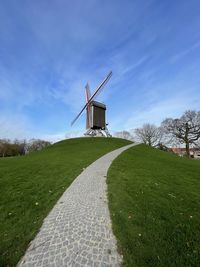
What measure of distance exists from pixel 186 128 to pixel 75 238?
52271 millimetres

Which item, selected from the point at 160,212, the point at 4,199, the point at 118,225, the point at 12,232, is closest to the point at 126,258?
the point at 118,225

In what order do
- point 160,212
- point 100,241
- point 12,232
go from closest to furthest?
point 100,241
point 12,232
point 160,212

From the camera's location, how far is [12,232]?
4637mm

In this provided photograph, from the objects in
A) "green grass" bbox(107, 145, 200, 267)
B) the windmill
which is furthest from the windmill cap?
"green grass" bbox(107, 145, 200, 267)

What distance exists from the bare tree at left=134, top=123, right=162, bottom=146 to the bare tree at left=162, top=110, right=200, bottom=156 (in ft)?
41.0

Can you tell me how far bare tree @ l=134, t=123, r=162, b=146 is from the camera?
2623 inches

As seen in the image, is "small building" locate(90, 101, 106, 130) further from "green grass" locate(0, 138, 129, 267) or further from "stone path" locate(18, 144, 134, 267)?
"stone path" locate(18, 144, 134, 267)

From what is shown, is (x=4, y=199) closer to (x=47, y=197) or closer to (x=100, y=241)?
(x=47, y=197)

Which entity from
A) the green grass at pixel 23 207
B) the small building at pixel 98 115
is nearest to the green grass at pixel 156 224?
the green grass at pixel 23 207

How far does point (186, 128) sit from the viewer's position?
4966cm

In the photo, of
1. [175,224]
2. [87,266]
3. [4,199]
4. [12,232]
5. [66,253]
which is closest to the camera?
[87,266]

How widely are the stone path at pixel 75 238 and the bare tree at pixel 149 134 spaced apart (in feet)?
207

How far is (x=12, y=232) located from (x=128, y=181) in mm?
6208

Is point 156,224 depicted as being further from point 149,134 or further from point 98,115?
point 149,134
